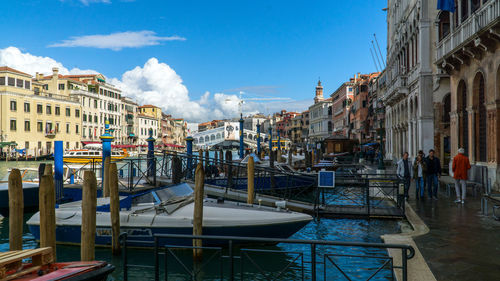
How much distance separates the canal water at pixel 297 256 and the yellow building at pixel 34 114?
42652 mm

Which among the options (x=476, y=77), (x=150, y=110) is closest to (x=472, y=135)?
(x=476, y=77)

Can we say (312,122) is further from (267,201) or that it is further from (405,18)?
(267,201)

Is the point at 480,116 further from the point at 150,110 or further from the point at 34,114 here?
the point at 150,110

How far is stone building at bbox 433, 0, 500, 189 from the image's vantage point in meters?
13.2

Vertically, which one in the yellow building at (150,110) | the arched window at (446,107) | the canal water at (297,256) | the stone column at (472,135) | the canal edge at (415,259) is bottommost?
the canal water at (297,256)

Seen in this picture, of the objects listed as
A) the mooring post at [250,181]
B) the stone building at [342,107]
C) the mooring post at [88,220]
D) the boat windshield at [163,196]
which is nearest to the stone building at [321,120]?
the stone building at [342,107]

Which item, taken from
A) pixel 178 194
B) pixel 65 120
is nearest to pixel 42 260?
pixel 178 194

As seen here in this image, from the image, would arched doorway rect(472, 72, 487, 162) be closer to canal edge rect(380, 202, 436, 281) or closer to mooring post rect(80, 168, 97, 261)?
canal edge rect(380, 202, 436, 281)

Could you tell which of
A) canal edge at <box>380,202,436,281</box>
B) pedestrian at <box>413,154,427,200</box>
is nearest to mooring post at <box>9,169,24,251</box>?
Result: canal edge at <box>380,202,436,281</box>

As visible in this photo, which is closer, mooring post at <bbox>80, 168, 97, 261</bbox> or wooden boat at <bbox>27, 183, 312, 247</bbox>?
mooring post at <bbox>80, 168, 97, 261</bbox>

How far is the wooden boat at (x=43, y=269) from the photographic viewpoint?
5.20 m

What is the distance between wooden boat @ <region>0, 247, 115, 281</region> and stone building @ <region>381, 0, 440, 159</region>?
1993 cm

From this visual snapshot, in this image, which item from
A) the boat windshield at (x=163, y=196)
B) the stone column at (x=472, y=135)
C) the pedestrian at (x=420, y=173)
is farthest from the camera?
the stone column at (x=472, y=135)

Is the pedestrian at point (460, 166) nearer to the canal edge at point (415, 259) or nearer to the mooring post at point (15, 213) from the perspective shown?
the canal edge at point (415, 259)
